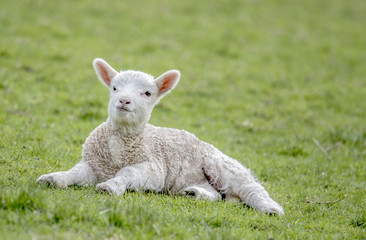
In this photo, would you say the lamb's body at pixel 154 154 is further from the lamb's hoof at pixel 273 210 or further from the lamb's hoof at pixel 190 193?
the lamb's hoof at pixel 273 210

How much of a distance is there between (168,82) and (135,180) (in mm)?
1669

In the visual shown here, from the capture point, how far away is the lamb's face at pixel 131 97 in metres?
6.34

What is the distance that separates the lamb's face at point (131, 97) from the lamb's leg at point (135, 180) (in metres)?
0.65

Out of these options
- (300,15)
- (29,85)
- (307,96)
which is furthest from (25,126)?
(300,15)

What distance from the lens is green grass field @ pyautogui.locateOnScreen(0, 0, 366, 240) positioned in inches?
207

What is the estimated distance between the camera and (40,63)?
13312 mm

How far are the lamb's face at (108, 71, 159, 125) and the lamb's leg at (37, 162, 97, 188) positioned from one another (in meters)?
0.79

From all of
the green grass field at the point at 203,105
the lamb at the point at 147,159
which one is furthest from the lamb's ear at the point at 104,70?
the green grass field at the point at 203,105

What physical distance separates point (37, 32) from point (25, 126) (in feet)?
22.6

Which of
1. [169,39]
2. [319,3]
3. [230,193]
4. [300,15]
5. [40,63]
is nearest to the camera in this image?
[230,193]

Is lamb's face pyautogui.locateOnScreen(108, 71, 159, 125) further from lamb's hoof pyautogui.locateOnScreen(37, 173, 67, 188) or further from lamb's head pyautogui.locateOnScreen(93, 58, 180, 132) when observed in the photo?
lamb's hoof pyautogui.locateOnScreen(37, 173, 67, 188)

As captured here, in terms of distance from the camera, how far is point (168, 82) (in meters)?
7.18

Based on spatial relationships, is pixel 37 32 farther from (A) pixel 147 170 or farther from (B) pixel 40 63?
(A) pixel 147 170

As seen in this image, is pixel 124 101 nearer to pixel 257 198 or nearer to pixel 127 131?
pixel 127 131
